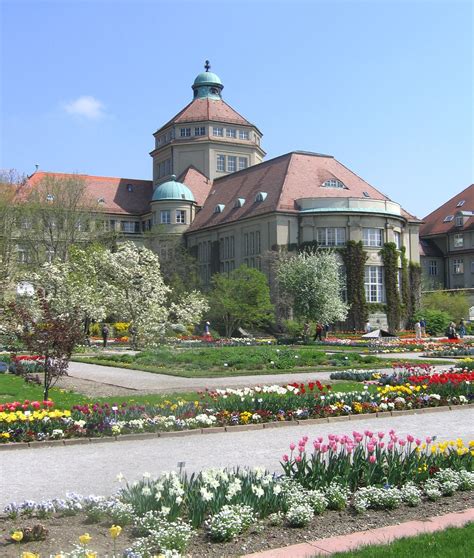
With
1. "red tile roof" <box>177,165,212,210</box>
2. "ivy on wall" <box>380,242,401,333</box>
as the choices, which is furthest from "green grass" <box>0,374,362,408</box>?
"red tile roof" <box>177,165,212,210</box>

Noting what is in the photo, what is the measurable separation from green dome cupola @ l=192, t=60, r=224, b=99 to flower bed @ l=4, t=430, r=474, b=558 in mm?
81465

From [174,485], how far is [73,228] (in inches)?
2128

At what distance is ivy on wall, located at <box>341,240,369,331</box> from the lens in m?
57.3

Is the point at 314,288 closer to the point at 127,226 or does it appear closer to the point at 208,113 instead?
the point at 208,113

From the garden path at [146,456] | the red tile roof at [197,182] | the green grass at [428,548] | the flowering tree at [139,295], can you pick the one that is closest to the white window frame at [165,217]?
the red tile roof at [197,182]

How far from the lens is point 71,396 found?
53.8ft

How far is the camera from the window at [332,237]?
59344 millimetres

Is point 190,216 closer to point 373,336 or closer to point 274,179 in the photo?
point 274,179

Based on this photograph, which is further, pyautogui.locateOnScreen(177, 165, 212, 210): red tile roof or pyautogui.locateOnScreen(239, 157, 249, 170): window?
pyautogui.locateOnScreen(239, 157, 249, 170): window

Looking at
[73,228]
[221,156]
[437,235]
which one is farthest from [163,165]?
[437,235]

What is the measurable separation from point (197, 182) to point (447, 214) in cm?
3156

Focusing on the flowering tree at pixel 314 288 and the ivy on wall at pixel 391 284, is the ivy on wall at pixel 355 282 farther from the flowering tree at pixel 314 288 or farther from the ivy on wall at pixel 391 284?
the flowering tree at pixel 314 288

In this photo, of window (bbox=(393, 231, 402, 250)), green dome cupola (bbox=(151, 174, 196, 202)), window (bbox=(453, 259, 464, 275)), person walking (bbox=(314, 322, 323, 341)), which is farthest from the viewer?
window (bbox=(453, 259, 464, 275))

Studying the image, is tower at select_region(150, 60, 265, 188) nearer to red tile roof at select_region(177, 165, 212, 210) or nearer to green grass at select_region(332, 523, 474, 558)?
red tile roof at select_region(177, 165, 212, 210)
